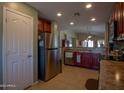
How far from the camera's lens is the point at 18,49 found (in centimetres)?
285

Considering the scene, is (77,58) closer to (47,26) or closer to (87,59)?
(87,59)

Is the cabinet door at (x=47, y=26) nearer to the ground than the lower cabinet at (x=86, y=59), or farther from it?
farther from it

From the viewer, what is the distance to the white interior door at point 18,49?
2596mm

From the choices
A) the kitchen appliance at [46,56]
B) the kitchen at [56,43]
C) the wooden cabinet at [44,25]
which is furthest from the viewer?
the wooden cabinet at [44,25]

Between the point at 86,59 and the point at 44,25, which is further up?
the point at 44,25

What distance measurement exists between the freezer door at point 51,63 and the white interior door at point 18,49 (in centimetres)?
67

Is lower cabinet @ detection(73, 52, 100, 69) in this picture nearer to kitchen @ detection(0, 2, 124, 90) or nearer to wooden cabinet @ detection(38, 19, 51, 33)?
kitchen @ detection(0, 2, 124, 90)

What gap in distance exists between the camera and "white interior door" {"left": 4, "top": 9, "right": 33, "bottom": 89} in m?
2.60

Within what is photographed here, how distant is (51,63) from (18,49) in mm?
1508

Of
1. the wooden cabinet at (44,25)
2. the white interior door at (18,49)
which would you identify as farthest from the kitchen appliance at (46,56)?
the wooden cabinet at (44,25)

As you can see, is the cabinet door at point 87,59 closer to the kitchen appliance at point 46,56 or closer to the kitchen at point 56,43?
the kitchen at point 56,43

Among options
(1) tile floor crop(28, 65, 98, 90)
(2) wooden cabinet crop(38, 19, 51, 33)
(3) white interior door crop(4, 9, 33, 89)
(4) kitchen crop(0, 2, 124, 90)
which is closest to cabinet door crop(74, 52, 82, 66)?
(4) kitchen crop(0, 2, 124, 90)

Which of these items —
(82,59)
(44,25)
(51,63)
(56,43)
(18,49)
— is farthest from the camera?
(82,59)

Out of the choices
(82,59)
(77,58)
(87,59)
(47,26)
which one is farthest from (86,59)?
(47,26)
